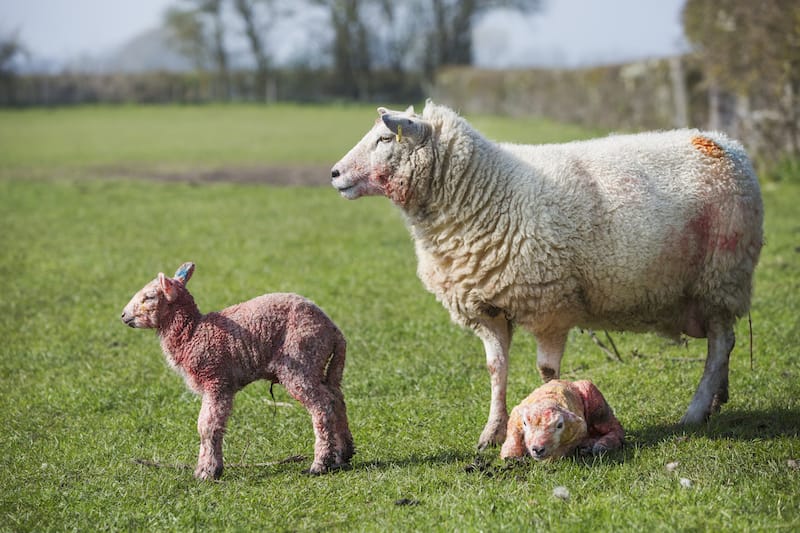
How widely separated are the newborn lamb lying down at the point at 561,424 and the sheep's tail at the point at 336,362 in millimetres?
1018

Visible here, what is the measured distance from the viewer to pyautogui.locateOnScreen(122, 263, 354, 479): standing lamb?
511 centimetres

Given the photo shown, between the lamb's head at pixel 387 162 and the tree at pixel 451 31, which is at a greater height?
the tree at pixel 451 31

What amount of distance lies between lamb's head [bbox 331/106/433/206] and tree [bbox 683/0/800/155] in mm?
10290

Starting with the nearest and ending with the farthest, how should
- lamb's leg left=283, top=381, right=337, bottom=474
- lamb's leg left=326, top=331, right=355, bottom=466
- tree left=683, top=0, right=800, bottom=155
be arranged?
lamb's leg left=283, top=381, right=337, bottom=474 → lamb's leg left=326, top=331, right=355, bottom=466 → tree left=683, top=0, right=800, bottom=155

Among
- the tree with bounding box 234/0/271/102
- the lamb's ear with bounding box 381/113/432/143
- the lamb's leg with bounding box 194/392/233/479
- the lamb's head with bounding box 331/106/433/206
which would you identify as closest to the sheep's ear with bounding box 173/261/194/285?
the lamb's leg with bounding box 194/392/233/479

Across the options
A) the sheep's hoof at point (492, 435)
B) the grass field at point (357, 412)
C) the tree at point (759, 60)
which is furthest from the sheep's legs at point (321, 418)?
the tree at point (759, 60)

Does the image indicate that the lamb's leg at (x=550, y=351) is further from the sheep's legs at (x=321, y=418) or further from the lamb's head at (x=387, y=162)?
the sheep's legs at (x=321, y=418)

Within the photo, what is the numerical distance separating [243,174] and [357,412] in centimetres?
1560

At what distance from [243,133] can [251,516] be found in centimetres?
2992

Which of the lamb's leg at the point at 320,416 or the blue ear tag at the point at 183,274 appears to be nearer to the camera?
the lamb's leg at the point at 320,416

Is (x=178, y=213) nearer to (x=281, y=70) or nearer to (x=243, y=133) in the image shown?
(x=243, y=133)

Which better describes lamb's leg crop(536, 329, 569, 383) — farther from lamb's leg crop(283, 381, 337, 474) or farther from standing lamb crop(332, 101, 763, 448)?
lamb's leg crop(283, 381, 337, 474)

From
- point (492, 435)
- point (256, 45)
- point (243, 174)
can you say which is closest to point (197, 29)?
point (256, 45)

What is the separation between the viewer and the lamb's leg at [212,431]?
5.10 meters
